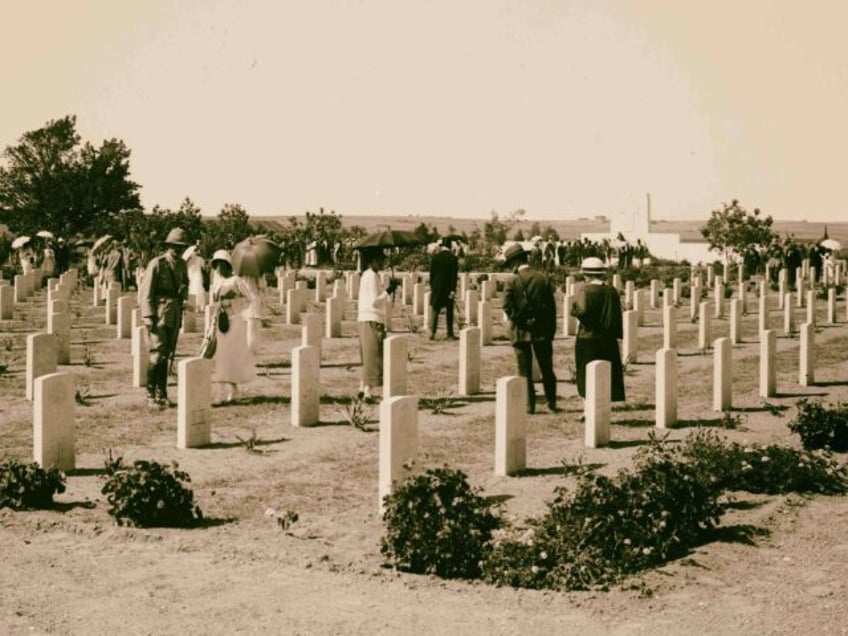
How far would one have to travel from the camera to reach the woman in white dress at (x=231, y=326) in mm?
15961

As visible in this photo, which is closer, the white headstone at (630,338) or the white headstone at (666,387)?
the white headstone at (666,387)

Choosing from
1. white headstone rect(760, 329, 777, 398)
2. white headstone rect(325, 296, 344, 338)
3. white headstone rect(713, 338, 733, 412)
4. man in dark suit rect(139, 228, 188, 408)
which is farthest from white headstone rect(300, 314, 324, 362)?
white headstone rect(325, 296, 344, 338)

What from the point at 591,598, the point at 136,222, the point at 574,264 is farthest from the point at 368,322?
the point at 574,264

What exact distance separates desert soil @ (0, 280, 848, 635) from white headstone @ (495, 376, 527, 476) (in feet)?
0.70

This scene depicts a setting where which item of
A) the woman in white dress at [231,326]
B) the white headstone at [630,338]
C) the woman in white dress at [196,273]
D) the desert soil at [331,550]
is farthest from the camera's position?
the woman in white dress at [196,273]

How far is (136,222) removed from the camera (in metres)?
45.8

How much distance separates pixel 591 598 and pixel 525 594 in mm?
420

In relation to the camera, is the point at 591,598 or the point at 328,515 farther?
the point at 328,515

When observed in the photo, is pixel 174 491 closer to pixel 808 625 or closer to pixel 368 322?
pixel 808 625

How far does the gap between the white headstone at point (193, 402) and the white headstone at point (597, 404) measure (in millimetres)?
4019

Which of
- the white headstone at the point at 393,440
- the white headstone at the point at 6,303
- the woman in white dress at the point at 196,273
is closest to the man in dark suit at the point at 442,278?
the woman in white dress at the point at 196,273

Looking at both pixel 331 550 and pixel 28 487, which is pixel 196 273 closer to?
pixel 28 487

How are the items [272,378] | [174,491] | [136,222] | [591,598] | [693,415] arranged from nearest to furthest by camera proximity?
[591,598] → [174,491] → [693,415] → [272,378] → [136,222]

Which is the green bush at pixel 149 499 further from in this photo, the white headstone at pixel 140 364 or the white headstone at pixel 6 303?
the white headstone at pixel 6 303
